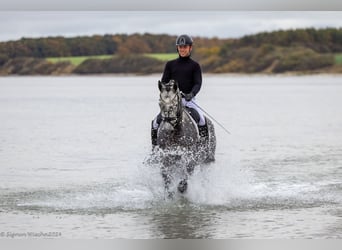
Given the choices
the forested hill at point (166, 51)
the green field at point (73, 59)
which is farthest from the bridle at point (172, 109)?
the green field at point (73, 59)

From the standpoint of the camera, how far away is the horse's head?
7664 millimetres

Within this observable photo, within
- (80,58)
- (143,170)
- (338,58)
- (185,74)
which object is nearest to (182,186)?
(143,170)

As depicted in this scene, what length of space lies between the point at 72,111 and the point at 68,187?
6.66 meters

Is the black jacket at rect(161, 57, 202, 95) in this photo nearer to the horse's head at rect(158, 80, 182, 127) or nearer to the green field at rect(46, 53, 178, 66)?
the horse's head at rect(158, 80, 182, 127)

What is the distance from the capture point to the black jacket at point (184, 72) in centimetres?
827

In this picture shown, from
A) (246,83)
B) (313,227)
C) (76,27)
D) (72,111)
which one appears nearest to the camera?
(313,227)

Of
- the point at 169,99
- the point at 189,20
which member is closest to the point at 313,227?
the point at 169,99

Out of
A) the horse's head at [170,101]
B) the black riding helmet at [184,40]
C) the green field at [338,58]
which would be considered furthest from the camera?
the green field at [338,58]

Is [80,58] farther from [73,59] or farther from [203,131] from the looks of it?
[203,131]

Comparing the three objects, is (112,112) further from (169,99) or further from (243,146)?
(169,99)

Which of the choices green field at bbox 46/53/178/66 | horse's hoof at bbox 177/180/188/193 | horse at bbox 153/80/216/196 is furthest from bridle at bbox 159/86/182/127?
green field at bbox 46/53/178/66

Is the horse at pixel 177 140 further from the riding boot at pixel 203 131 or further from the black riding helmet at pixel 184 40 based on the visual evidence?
the black riding helmet at pixel 184 40

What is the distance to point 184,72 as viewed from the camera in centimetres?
830

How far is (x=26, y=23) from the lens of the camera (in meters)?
8.36
